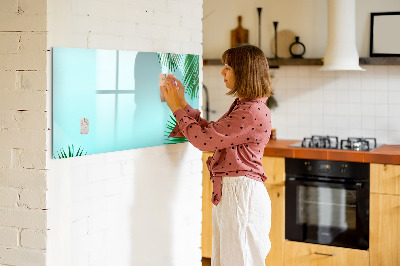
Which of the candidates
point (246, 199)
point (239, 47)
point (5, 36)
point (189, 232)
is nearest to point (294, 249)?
point (189, 232)

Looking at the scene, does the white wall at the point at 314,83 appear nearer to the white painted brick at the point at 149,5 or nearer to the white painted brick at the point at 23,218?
the white painted brick at the point at 149,5

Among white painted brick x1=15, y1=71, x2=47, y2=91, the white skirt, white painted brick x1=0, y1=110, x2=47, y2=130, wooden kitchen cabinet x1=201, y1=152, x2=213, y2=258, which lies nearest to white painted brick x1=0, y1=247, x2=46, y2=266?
white painted brick x1=0, y1=110, x2=47, y2=130

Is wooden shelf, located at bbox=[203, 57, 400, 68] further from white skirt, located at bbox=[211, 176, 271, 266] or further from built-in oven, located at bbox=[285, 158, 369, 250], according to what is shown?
white skirt, located at bbox=[211, 176, 271, 266]

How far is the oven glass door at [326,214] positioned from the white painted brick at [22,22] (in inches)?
103

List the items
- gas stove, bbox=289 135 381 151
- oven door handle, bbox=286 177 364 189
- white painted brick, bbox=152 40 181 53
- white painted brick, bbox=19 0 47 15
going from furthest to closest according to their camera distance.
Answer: gas stove, bbox=289 135 381 151, oven door handle, bbox=286 177 364 189, white painted brick, bbox=152 40 181 53, white painted brick, bbox=19 0 47 15

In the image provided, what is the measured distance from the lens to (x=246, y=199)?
9.11 ft

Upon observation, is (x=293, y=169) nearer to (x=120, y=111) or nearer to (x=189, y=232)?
(x=189, y=232)

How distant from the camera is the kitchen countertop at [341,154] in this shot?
4068 millimetres

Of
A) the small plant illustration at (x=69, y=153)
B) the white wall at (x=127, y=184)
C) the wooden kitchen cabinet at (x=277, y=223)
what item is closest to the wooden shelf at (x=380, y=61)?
the wooden kitchen cabinet at (x=277, y=223)

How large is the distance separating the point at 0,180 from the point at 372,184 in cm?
263

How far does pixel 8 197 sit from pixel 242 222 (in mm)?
1035

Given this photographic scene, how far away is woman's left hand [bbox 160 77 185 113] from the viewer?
2854 millimetres

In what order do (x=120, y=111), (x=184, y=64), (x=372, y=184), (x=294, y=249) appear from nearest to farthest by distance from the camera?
(x=120, y=111) < (x=184, y=64) < (x=372, y=184) < (x=294, y=249)

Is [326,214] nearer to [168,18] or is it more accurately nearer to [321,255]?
[321,255]
